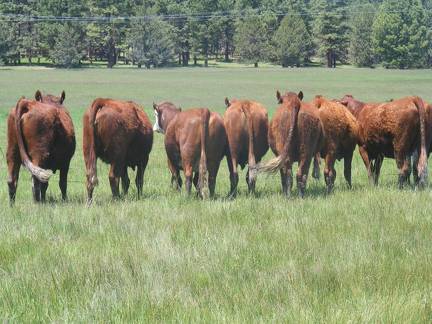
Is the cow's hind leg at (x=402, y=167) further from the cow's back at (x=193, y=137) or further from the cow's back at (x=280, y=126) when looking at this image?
the cow's back at (x=193, y=137)

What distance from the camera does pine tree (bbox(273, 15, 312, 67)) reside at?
124 m

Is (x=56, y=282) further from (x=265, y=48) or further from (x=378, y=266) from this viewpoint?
(x=265, y=48)

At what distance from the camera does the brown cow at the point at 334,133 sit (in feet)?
38.4

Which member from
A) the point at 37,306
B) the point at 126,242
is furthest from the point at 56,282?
the point at 126,242

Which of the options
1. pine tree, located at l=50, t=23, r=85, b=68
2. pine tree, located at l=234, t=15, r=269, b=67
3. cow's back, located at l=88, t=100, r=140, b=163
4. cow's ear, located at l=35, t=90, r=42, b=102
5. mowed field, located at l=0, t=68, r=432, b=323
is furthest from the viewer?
pine tree, located at l=234, t=15, r=269, b=67

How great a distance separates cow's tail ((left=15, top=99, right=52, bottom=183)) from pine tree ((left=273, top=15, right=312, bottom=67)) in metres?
116

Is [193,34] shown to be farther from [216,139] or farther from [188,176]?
[188,176]

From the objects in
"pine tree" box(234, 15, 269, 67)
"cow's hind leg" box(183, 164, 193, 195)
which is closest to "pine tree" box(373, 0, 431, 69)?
"pine tree" box(234, 15, 269, 67)

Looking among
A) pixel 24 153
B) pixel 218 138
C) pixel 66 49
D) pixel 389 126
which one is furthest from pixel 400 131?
pixel 66 49

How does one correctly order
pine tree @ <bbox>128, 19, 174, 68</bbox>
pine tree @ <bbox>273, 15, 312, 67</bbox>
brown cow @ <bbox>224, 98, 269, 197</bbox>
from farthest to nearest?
pine tree @ <bbox>273, 15, 312, 67</bbox> → pine tree @ <bbox>128, 19, 174, 68</bbox> → brown cow @ <bbox>224, 98, 269, 197</bbox>

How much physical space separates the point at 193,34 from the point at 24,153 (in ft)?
409

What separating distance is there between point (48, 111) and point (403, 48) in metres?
116

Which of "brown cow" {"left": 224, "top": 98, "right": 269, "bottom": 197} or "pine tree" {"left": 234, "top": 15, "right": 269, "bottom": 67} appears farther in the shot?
"pine tree" {"left": 234, "top": 15, "right": 269, "bottom": 67}

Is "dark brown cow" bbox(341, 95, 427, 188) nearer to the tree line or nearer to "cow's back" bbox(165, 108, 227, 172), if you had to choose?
"cow's back" bbox(165, 108, 227, 172)
